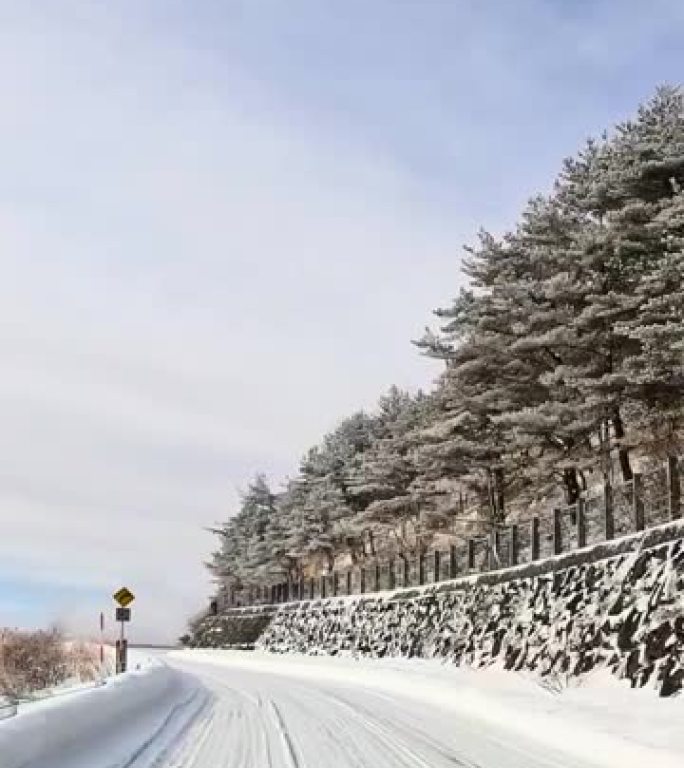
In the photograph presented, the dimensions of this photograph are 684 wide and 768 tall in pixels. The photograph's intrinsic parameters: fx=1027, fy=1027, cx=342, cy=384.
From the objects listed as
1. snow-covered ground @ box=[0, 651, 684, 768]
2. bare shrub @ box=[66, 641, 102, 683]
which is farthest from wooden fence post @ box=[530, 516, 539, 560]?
bare shrub @ box=[66, 641, 102, 683]

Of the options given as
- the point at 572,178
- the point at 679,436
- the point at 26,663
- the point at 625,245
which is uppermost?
the point at 572,178

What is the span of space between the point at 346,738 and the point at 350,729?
1.51 meters

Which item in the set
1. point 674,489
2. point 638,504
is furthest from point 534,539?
point 674,489

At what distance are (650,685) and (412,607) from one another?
78.6ft

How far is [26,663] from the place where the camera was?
34.2 metres

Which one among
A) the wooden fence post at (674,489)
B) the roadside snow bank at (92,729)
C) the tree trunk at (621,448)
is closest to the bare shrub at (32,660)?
the roadside snow bank at (92,729)

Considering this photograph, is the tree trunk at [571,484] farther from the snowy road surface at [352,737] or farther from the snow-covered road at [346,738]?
the snow-covered road at [346,738]

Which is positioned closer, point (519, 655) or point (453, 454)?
point (519, 655)

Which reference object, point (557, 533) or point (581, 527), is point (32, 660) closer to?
point (557, 533)

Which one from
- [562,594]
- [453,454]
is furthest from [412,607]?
[562,594]

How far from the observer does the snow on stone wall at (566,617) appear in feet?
59.1

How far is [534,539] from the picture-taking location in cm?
2966

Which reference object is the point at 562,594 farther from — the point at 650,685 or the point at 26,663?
the point at 26,663

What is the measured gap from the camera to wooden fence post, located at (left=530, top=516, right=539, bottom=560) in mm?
29384
